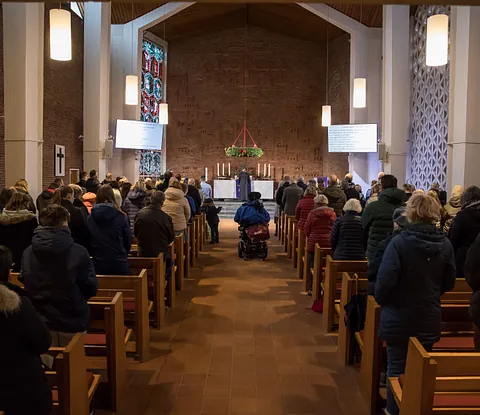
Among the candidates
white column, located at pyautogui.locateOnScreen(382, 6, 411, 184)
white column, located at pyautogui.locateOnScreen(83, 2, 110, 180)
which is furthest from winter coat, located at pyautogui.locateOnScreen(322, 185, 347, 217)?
white column, located at pyautogui.locateOnScreen(83, 2, 110, 180)

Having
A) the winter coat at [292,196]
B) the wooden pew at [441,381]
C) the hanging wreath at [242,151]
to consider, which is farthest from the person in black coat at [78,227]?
the hanging wreath at [242,151]

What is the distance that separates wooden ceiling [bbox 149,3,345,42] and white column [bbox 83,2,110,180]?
11.5 feet

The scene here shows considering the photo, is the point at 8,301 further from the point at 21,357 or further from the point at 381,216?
the point at 381,216

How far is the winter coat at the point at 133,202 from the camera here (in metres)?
7.42

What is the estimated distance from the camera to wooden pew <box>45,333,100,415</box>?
8.73 ft

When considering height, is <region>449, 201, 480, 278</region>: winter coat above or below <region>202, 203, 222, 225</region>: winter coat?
above

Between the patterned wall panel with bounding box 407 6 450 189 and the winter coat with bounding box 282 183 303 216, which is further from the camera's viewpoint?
the patterned wall panel with bounding box 407 6 450 189

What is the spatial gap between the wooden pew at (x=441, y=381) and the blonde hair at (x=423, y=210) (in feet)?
2.31

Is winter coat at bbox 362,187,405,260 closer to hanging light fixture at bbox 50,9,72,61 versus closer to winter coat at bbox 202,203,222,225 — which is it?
hanging light fixture at bbox 50,9,72,61

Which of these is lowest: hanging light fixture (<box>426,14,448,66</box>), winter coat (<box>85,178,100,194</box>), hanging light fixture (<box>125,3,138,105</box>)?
winter coat (<box>85,178,100,194</box>)

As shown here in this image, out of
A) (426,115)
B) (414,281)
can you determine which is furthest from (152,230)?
(426,115)

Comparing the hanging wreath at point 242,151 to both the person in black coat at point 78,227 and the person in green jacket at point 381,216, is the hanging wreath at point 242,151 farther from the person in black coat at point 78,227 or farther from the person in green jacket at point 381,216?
the person in black coat at point 78,227

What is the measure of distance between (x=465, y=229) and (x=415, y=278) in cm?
162

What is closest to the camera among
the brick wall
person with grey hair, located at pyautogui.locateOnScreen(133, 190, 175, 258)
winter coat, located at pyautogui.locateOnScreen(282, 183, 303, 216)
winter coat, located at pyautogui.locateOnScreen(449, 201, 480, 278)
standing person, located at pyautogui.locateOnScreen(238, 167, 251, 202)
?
winter coat, located at pyautogui.locateOnScreen(449, 201, 480, 278)
